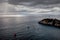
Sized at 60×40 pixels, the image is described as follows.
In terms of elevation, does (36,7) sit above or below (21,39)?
above

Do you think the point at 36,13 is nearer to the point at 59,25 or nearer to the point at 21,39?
the point at 21,39

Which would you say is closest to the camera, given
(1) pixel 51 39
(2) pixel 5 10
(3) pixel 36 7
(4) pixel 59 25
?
(2) pixel 5 10

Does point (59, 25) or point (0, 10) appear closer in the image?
point (0, 10)

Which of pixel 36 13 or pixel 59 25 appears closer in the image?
pixel 36 13

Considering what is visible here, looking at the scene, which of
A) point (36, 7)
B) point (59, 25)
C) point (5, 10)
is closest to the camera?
point (5, 10)

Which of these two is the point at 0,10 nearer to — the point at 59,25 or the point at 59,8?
the point at 59,8

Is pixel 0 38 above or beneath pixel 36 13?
beneath

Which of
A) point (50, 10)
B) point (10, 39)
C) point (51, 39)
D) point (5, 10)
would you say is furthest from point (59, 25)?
point (5, 10)

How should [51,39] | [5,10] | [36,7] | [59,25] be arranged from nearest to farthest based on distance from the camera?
[5,10]
[36,7]
[51,39]
[59,25]

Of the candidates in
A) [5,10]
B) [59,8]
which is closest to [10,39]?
[5,10]
